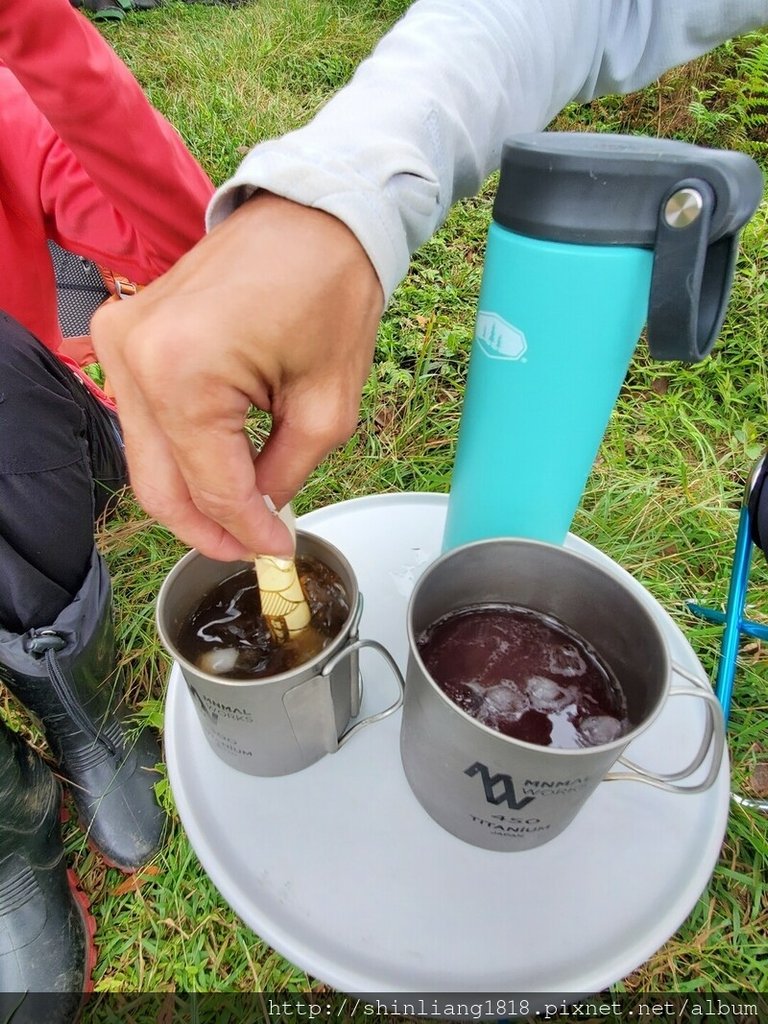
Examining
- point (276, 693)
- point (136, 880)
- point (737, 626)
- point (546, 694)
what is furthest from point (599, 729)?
point (136, 880)

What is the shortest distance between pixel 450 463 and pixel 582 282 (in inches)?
44.9

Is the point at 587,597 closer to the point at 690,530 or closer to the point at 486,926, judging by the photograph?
the point at 486,926

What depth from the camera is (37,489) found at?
109cm

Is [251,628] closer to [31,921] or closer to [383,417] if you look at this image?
[31,921]

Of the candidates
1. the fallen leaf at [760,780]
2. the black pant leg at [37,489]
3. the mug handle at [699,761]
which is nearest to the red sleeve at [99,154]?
the black pant leg at [37,489]

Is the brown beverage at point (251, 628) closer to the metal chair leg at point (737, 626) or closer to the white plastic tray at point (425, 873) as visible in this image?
the white plastic tray at point (425, 873)

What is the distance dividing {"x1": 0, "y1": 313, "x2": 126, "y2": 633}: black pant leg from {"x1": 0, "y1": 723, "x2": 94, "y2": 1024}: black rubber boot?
0.83 ft

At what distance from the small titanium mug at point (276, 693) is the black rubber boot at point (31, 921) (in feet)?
1.81

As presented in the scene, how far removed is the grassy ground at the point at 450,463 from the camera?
1064 mm

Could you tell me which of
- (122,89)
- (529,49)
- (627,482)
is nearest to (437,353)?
(627,482)

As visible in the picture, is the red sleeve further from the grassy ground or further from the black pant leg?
the grassy ground

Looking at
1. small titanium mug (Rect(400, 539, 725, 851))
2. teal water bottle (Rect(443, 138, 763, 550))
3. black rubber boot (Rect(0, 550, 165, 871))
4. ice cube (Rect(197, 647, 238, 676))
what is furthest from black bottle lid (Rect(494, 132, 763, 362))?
black rubber boot (Rect(0, 550, 165, 871))

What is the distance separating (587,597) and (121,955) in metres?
1.07

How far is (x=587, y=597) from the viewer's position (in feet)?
2.34
